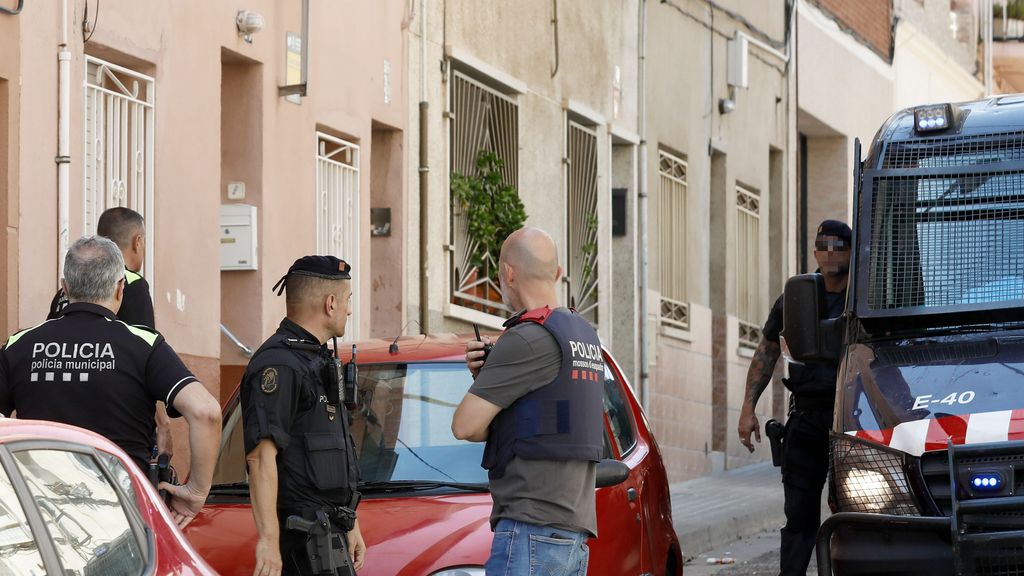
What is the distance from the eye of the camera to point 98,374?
6.44m

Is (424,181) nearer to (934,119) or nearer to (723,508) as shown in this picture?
(723,508)

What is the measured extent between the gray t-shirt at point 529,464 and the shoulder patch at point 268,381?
0.84 m

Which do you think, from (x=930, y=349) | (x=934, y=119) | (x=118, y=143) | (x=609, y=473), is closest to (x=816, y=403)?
(x=934, y=119)

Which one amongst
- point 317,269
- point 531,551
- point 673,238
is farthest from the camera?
point 673,238

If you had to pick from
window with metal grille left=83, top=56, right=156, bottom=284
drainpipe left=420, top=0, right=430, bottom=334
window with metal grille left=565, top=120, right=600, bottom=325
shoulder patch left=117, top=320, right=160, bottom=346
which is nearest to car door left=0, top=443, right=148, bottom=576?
shoulder patch left=117, top=320, right=160, bottom=346

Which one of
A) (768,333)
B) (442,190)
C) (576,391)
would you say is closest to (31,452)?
(576,391)

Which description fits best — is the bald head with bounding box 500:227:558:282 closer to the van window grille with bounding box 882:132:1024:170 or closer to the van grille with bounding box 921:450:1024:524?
the van grille with bounding box 921:450:1024:524

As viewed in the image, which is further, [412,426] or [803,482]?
[803,482]

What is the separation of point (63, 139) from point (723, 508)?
847cm

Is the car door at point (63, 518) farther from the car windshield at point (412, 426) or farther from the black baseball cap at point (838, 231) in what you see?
the black baseball cap at point (838, 231)

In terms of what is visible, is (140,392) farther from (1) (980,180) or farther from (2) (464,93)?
(2) (464,93)

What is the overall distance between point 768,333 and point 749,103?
14.3 metres

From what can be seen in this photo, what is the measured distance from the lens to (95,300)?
654 cm

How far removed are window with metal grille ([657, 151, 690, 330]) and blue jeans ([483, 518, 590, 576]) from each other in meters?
15.3
